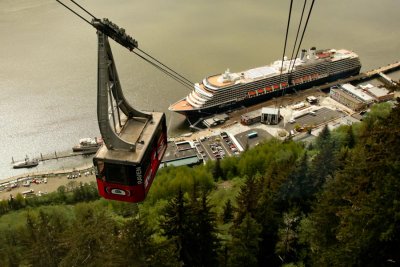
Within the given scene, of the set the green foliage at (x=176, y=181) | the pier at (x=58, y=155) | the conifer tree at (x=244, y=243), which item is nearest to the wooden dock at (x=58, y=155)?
the pier at (x=58, y=155)

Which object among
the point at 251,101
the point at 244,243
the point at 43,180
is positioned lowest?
the point at 43,180

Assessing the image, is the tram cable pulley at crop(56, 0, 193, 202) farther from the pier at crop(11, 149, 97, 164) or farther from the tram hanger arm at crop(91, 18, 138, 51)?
the pier at crop(11, 149, 97, 164)

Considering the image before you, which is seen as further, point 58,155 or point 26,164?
point 58,155

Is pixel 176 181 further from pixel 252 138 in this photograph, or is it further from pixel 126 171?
pixel 126 171

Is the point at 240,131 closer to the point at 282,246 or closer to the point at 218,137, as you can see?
the point at 218,137

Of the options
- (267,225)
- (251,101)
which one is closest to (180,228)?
(267,225)
